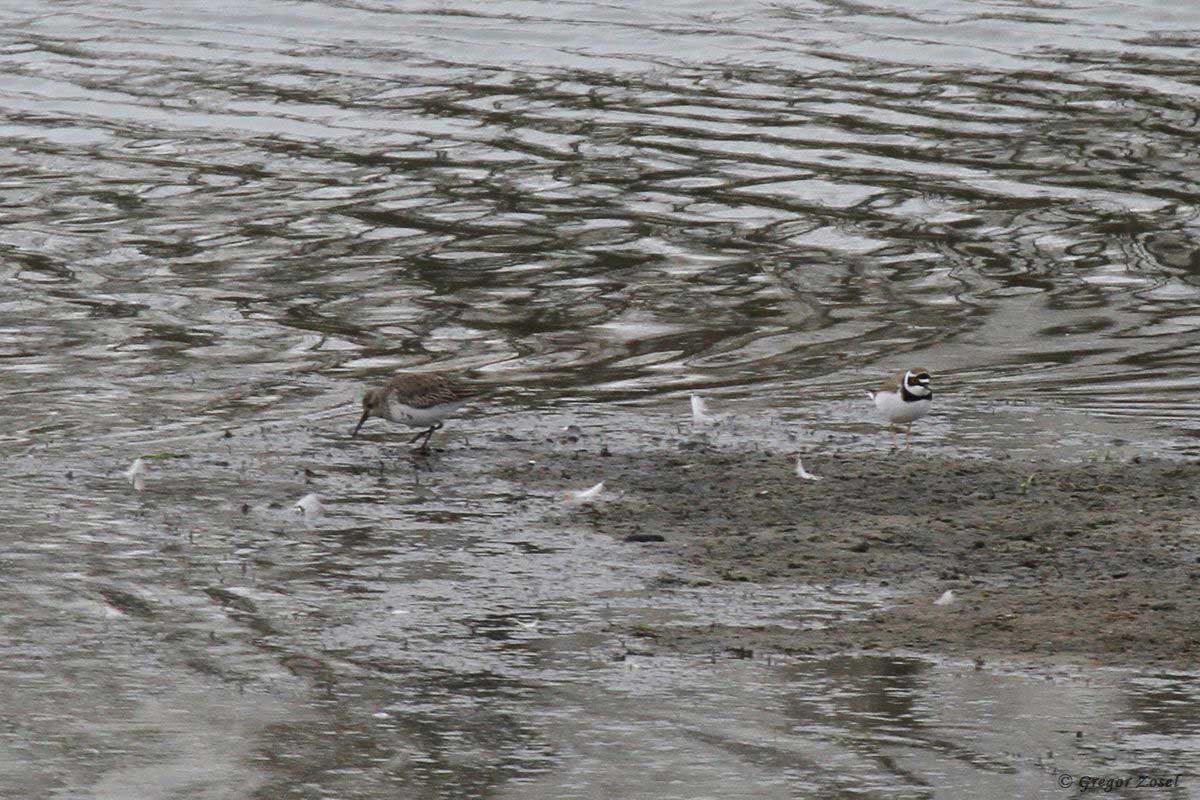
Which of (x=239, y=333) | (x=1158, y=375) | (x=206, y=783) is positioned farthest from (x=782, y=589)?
(x=239, y=333)

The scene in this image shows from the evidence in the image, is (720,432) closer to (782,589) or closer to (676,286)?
(782,589)

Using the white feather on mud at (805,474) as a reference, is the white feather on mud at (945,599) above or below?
above

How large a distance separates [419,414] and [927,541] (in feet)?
10.8

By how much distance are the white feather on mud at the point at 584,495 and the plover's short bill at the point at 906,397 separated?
1.94m

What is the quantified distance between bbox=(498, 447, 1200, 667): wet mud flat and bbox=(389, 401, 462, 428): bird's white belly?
56 cm

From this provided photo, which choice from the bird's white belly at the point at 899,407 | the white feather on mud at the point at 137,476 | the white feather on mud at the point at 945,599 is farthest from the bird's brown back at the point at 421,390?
the white feather on mud at the point at 945,599

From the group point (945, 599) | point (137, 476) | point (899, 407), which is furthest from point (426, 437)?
point (945, 599)

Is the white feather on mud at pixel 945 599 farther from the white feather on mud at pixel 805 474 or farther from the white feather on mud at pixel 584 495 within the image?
the white feather on mud at pixel 584 495

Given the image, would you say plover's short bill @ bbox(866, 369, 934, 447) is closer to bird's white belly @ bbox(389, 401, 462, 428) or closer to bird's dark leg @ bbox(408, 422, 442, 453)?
bird's white belly @ bbox(389, 401, 462, 428)

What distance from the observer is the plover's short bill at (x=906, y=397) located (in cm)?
1203

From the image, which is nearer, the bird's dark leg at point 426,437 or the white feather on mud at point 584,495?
the white feather on mud at point 584,495

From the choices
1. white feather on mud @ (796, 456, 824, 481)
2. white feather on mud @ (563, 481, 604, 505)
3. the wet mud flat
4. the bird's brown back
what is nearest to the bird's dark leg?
the bird's brown back

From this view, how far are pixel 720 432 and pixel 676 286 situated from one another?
4.67 metres

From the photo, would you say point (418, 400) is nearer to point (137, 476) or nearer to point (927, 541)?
point (137, 476)
